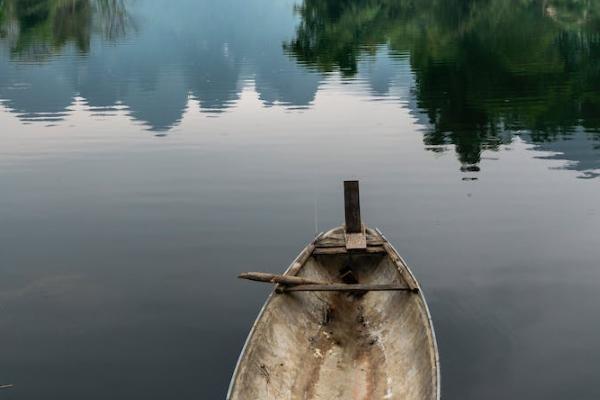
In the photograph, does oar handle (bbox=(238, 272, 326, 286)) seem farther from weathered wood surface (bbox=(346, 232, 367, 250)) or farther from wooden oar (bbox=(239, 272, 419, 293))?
weathered wood surface (bbox=(346, 232, 367, 250))

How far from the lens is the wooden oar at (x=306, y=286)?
46.1 feet

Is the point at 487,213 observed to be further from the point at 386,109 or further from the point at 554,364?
the point at 386,109

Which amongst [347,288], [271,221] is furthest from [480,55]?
[347,288]

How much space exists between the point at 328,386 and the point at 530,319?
6.13 metres

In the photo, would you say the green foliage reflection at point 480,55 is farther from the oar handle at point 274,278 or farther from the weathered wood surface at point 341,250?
the oar handle at point 274,278

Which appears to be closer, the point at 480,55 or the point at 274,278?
the point at 274,278

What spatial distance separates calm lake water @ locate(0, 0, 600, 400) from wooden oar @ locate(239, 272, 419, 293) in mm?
1991

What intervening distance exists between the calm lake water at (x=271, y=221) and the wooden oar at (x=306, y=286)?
6.53ft

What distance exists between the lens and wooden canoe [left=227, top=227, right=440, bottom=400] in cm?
1152

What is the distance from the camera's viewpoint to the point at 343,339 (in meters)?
14.0

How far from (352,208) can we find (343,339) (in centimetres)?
505

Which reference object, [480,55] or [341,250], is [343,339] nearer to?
[341,250]

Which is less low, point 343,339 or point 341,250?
point 341,250

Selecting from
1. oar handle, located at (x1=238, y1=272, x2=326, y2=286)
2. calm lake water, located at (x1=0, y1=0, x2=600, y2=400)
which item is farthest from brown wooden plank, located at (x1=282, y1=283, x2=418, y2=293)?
calm lake water, located at (x1=0, y1=0, x2=600, y2=400)
